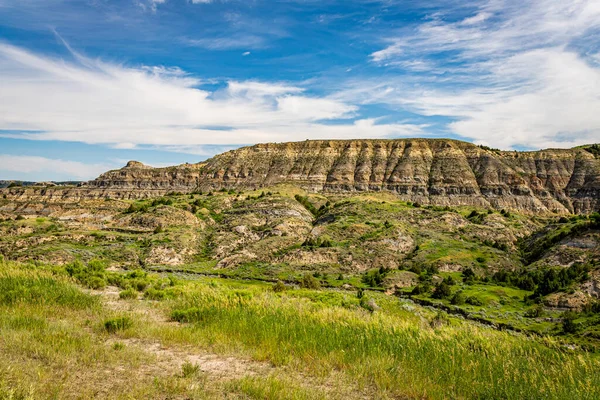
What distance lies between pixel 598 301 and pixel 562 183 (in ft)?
346

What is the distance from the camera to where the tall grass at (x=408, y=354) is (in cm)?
760

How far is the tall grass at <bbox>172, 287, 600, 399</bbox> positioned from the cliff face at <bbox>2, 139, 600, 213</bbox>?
11962cm

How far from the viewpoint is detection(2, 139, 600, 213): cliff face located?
125 metres

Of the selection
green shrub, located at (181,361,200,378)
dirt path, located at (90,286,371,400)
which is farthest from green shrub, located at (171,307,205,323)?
green shrub, located at (181,361,200,378)

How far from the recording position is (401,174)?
13362 cm

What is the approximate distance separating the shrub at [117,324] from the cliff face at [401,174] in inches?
4802

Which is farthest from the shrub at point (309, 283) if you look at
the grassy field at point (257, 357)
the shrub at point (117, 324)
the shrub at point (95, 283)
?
the shrub at point (117, 324)

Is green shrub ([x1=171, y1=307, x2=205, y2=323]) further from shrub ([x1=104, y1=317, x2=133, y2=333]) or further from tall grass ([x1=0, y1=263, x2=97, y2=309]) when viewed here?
tall grass ([x1=0, y1=263, x2=97, y2=309])

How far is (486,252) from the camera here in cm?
7556

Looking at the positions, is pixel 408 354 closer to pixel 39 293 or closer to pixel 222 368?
pixel 222 368

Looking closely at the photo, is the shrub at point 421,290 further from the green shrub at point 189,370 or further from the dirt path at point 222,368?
the green shrub at point 189,370

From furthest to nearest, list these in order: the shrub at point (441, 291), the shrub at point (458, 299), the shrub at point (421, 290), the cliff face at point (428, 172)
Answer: the cliff face at point (428, 172) → the shrub at point (421, 290) → the shrub at point (441, 291) → the shrub at point (458, 299)

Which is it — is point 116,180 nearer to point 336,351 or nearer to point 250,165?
point 250,165

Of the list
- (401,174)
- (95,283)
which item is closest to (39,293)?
(95,283)
